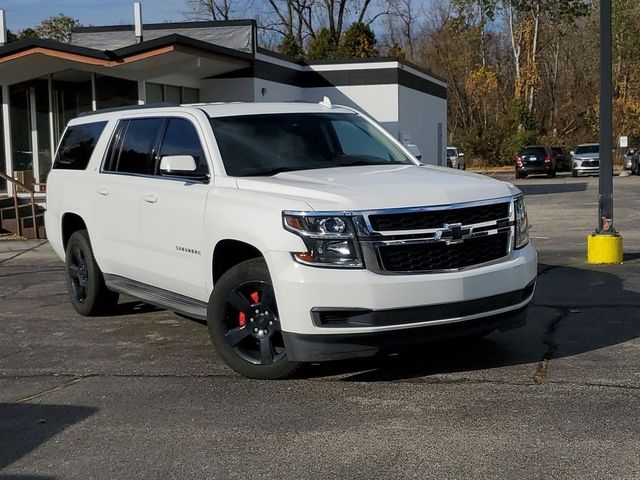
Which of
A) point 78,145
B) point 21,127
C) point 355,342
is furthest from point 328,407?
point 21,127

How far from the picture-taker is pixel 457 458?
176 inches

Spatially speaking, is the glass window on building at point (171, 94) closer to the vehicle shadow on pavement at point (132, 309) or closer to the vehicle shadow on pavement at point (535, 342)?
the vehicle shadow on pavement at point (132, 309)

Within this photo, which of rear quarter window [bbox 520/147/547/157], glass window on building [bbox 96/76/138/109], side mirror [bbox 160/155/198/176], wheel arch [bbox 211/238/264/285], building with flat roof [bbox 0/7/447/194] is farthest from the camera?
rear quarter window [bbox 520/147/547/157]

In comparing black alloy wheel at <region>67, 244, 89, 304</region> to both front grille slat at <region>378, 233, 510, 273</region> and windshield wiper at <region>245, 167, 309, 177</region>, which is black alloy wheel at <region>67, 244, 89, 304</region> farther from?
front grille slat at <region>378, 233, 510, 273</region>

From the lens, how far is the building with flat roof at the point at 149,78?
55.0 feet

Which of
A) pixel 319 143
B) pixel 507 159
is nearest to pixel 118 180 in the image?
pixel 319 143

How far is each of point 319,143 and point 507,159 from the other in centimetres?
4963

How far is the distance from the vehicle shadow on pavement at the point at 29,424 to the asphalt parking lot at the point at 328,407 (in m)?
0.01

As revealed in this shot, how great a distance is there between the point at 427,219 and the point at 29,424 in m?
2.85

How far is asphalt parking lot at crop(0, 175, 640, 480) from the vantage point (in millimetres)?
4457

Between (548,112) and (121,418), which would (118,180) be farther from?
(548,112)

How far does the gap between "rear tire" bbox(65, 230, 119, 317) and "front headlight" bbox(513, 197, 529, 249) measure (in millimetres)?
Answer: 4149

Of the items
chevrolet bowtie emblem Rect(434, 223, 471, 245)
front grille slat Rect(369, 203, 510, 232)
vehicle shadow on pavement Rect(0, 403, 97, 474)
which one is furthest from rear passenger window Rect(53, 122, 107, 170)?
chevrolet bowtie emblem Rect(434, 223, 471, 245)

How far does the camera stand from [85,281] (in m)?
8.39
